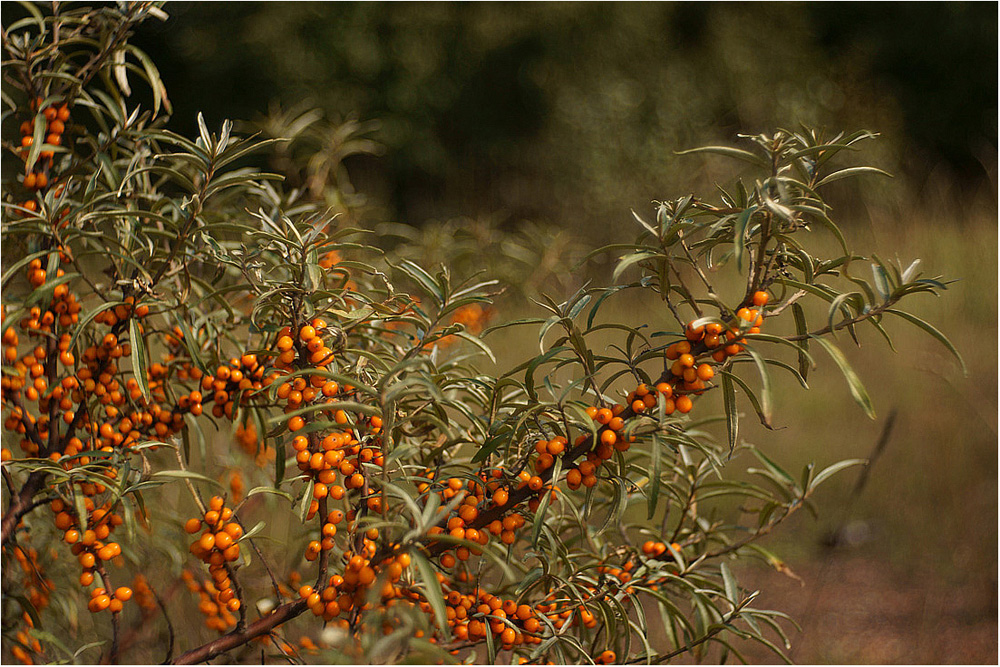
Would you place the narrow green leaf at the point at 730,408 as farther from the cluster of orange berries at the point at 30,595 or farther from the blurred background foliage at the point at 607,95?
the blurred background foliage at the point at 607,95

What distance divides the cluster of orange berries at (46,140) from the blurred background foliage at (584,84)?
5.11 meters

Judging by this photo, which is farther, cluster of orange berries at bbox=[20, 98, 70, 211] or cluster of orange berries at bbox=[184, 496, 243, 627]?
cluster of orange berries at bbox=[20, 98, 70, 211]

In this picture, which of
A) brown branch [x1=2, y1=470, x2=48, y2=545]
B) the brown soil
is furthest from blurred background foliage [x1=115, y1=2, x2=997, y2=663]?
brown branch [x1=2, y1=470, x2=48, y2=545]

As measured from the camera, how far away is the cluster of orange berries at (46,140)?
0.87m

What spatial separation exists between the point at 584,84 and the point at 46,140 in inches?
239

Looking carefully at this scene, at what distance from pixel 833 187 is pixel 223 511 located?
18.6 feet

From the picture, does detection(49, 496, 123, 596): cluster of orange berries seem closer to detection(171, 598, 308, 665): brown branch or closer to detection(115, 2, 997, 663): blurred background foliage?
detection(171, 598, 308, 665): brown branch

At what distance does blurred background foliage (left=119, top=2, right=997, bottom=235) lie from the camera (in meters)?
6.21

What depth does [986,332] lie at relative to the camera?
3115mm

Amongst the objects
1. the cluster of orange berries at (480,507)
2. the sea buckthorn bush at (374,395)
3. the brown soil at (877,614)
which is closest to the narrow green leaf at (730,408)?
the sea buckthorn bush at (374,395)

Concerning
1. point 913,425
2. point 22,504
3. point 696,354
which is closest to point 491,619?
point 696,354

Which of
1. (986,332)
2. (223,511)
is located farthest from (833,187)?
(223,511)

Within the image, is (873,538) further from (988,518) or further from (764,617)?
(764,617)

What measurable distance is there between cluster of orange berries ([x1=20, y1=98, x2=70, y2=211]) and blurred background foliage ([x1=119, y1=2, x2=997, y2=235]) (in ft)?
16.8
